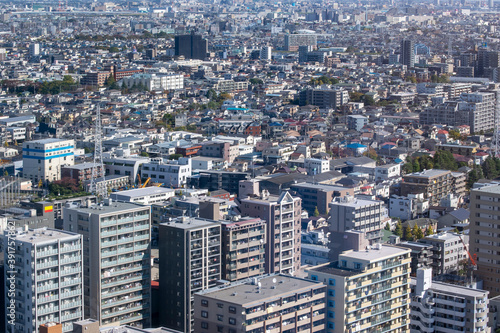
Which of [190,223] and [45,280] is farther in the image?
[190,223]

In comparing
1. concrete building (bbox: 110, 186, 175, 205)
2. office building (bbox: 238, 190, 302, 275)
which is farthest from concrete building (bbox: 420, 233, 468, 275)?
concrete building (bbox: 110, 186, 175, 205)

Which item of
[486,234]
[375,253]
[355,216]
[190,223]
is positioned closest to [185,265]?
[190,223]

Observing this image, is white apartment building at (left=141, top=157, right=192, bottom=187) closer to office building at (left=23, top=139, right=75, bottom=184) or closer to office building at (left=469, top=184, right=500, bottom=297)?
office building at (left=23, top=139, right=75, bottom=184)

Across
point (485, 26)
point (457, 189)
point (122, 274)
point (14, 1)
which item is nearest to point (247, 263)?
point (122, 274)

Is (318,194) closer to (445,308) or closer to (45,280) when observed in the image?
(445,308)

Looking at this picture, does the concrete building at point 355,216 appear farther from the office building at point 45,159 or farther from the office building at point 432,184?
the office building at point 45,159

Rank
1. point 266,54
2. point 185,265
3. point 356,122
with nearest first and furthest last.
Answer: point 185,265, point 356,122, point 266,54

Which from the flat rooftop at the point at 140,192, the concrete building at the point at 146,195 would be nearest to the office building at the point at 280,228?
the concrete building at the point at 146,195
